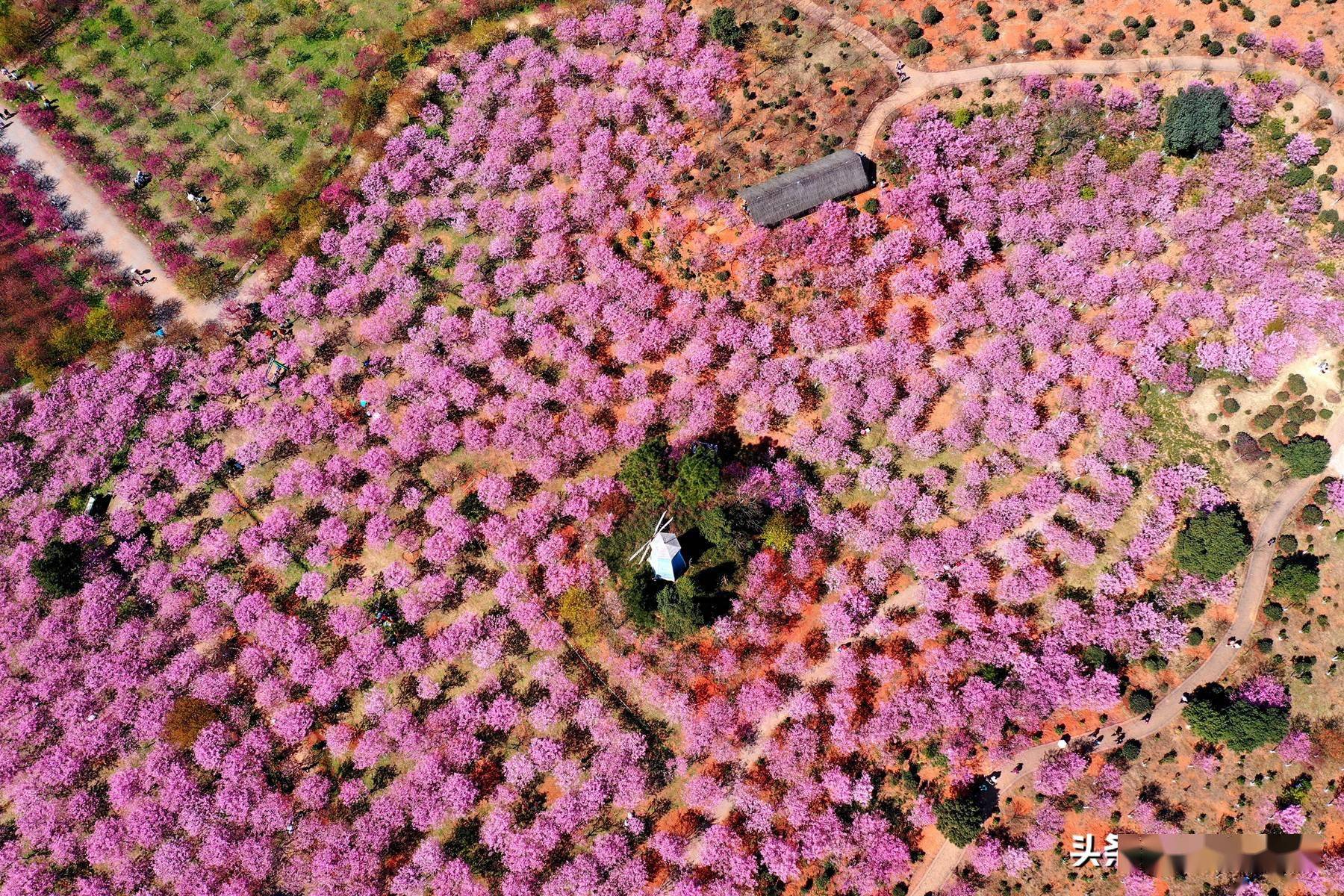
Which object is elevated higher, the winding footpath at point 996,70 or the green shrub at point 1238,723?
the winding footpath at point 996,70

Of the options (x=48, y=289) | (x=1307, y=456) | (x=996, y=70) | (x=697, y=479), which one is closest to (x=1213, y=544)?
(x=1307, y=456)

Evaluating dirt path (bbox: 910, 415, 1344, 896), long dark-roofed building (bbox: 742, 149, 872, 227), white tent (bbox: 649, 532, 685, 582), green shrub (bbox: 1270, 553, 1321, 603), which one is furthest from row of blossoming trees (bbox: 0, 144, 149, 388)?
green shrub (bbox: 1270, 553, 1321, 603)

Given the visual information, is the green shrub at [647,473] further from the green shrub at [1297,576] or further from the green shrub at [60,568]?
the green shrub at [1297,576]

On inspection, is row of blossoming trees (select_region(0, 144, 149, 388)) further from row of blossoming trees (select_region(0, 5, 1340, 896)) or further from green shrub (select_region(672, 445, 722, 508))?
green shrub (select_region(672, 445, 722, 508))

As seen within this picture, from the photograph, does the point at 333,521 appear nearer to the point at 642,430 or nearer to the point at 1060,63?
the point at 642,430

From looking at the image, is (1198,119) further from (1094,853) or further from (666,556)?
(1094,853)

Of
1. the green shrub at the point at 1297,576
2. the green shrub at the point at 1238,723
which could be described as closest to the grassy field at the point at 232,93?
the green shrub at the point at 1238,723
